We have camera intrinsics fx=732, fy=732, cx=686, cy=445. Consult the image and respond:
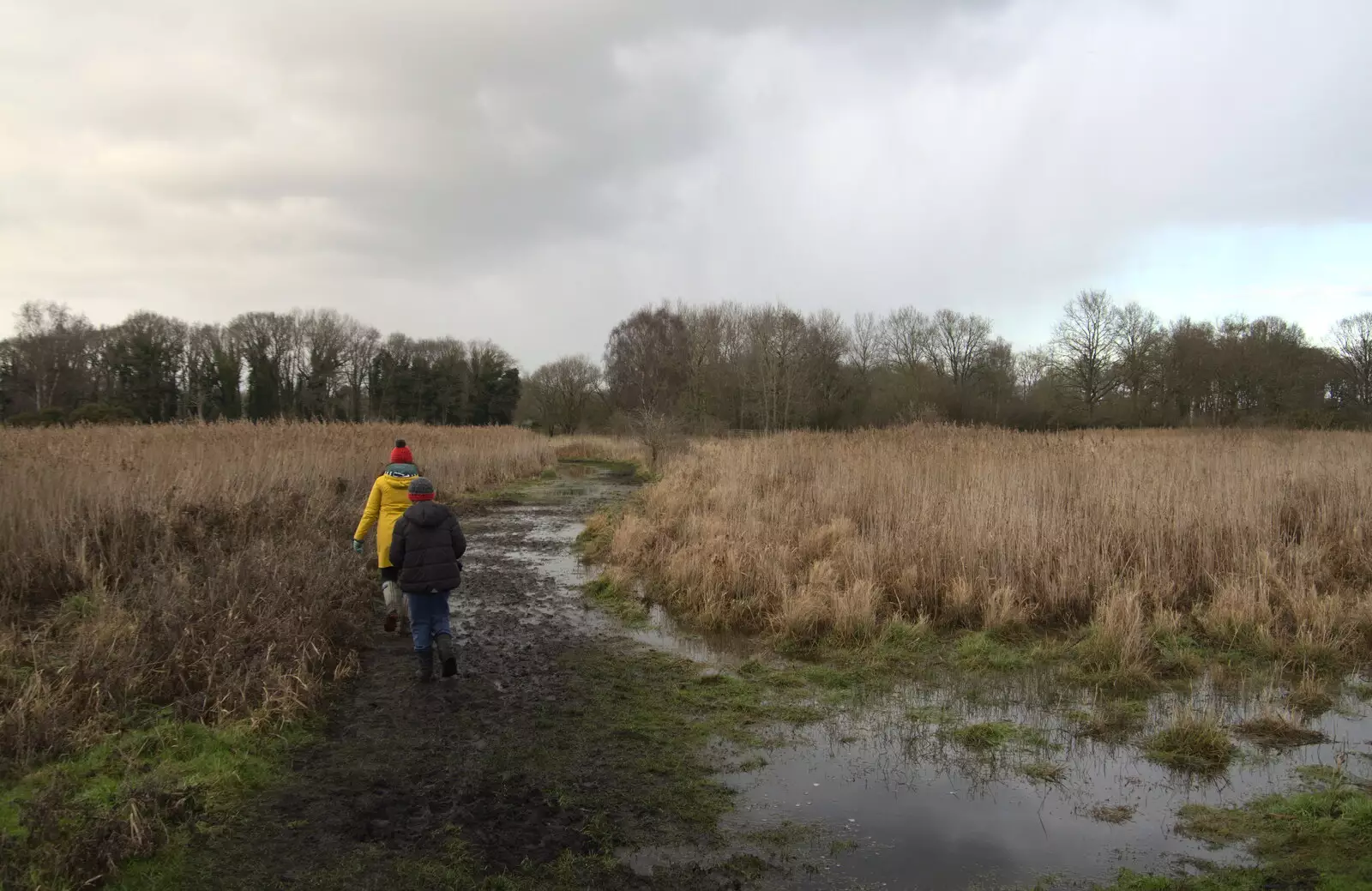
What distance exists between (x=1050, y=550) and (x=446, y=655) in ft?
21.1

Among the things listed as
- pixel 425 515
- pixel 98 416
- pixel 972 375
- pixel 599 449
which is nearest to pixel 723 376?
pixel 599 449

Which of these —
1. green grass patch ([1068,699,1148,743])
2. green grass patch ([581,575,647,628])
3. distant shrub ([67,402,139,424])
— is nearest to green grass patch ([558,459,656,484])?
green grass patch ([581,575,647,628])

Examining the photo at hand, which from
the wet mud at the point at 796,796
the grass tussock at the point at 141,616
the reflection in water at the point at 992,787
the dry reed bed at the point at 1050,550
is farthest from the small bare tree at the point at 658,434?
the reflection in water at the point at 992,787

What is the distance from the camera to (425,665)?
20.3ft

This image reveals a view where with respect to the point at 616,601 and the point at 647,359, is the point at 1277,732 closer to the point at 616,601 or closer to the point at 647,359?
the point at 616,601

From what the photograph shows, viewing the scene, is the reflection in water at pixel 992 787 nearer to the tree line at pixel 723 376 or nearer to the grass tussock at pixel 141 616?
the grass tussock at pixel 141 616

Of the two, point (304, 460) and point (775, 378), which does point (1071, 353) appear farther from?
point (304, 460)

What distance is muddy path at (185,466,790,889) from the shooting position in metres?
3.43

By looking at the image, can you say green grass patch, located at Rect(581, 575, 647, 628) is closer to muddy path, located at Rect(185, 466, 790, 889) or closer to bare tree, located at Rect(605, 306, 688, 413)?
muddy path, located at Rect(185, 466, 790, 889)

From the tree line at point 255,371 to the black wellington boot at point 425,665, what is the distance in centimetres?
3535

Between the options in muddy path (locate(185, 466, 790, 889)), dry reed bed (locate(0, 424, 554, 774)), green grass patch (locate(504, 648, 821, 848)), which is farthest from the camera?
dry reed bed (locate(0, 424, 554, 774))

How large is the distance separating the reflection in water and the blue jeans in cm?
306

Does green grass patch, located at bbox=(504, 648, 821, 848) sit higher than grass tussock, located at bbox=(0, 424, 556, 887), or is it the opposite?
grass tussock, located at bbox=(0, 424, 556, 887)

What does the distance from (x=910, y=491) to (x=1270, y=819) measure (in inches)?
276
